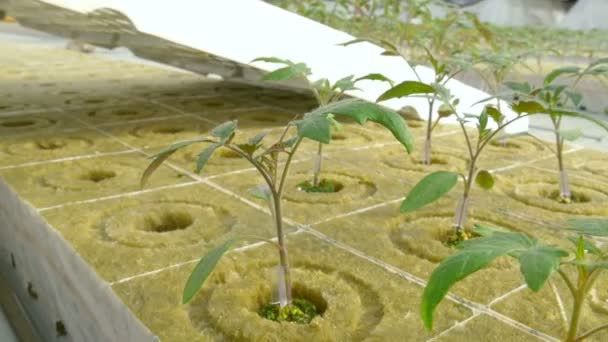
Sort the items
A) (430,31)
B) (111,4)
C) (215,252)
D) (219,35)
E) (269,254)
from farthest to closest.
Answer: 1. (430,31)
2. (219,35)
3. (111,4)
4. (269,254)
5. (215,252)

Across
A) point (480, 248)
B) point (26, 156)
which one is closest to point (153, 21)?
point (26, 156)

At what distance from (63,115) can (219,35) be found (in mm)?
913

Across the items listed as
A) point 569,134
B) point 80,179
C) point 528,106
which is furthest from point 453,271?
point 80,179

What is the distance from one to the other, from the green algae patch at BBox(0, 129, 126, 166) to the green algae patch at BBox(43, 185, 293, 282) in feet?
1.78

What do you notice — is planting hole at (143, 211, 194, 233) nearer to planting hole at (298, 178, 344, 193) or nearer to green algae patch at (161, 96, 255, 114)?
planting hole at (298, 178, 344, 193)

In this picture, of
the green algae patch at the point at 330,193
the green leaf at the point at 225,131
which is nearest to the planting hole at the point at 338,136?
the green algae patch at the point at 330,193

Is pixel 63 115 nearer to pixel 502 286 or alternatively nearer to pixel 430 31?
pixel 502 286

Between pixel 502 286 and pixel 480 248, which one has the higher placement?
pixel 480 248

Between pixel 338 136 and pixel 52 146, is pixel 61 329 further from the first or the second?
pixel 338 136

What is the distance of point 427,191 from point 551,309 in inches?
12.5

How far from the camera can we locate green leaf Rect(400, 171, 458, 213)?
83 centimetres

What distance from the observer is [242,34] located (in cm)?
216

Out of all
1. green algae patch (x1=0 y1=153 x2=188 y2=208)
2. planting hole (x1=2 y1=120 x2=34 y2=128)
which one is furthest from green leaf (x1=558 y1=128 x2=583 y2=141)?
planting hole (x1=2 y1=120 x2=34 y2=128)

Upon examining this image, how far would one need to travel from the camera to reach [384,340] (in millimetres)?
827
